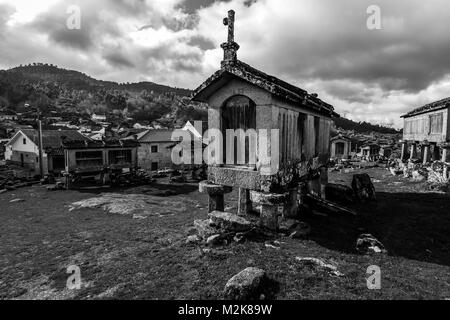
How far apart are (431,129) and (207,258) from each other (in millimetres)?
25983

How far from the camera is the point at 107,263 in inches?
289

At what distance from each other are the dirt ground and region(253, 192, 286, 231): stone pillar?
0.57 metres

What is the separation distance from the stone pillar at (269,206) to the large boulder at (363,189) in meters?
8.46

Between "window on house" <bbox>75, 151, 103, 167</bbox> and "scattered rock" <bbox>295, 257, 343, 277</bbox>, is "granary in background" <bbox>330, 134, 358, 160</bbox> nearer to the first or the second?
"window on house" <bbox>75, 151, 103, 167</bbox>

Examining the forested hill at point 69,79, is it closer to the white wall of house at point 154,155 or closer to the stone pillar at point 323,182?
the white wall of house at point 154,155

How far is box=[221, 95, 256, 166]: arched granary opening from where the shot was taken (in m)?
8.27

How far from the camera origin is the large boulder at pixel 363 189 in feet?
47.6

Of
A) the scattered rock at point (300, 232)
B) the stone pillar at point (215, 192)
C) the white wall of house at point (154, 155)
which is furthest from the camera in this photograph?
the white wall of house at point (154, 155)

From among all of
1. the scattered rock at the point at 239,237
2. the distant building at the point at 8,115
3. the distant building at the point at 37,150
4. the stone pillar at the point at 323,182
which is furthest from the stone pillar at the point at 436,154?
the distant building at the point at 8,115
